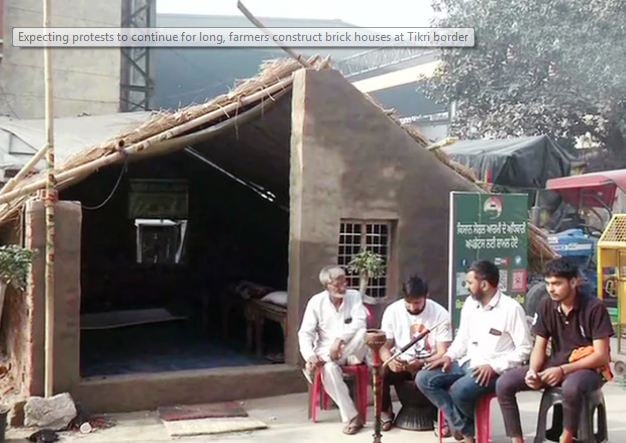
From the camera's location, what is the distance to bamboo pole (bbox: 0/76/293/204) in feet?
21.1

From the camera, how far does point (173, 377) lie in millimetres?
7008

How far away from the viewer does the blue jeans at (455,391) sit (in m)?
5.33

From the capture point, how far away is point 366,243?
7.80 meters

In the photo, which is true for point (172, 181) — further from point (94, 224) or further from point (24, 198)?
point (24, 198)

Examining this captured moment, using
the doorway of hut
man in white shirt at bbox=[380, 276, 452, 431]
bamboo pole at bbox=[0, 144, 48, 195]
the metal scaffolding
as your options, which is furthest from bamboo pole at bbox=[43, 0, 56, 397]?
the metal scaffolding

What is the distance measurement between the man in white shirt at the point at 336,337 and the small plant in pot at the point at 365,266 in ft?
2.48

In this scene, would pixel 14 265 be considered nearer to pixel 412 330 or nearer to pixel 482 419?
pixel 412 330

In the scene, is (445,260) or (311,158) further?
(445,260)

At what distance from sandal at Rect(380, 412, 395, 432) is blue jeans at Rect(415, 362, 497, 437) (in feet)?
2.29

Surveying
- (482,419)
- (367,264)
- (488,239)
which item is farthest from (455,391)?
(488,239)

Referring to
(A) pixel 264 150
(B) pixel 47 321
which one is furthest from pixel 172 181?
(B) pixel 47 321

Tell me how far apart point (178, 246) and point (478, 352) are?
7914mm

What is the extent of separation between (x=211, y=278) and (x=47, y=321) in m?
6.39
